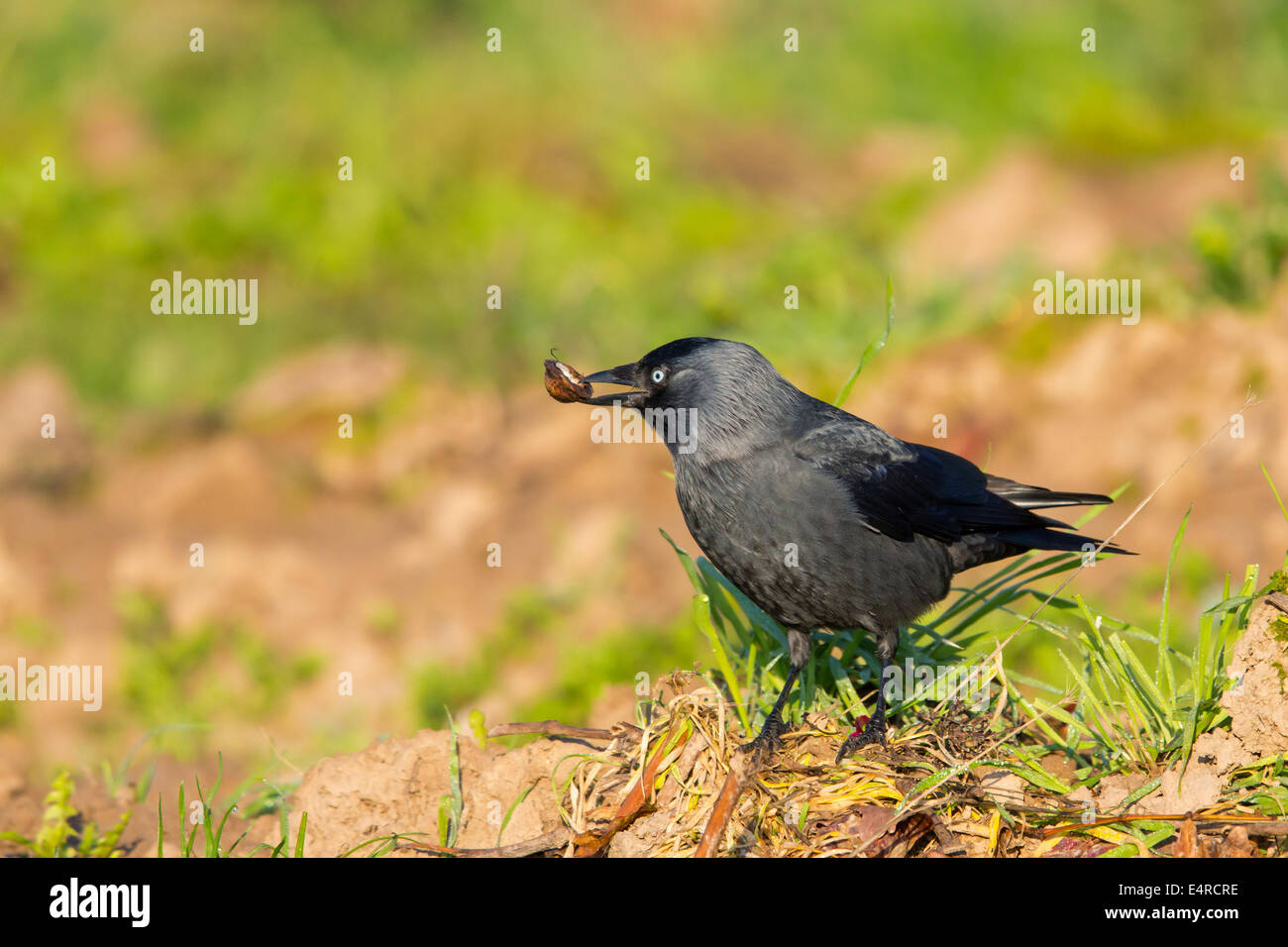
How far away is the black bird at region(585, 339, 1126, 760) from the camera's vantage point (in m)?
3.94

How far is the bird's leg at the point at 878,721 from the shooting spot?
371cm

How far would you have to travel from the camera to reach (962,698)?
3.81 metres

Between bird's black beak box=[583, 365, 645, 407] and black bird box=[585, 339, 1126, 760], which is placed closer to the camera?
black bird box=[585, 339, 1126, 760]

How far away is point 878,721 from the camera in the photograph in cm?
378

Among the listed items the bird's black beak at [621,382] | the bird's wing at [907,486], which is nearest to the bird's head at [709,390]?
the bird's black beak at [621,382]

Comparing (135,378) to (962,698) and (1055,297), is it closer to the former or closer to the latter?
(1055,297)

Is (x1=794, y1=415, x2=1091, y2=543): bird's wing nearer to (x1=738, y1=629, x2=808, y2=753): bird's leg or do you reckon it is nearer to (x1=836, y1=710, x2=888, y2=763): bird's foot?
(x1=738, y1=629, x2=808, y2=753): bird's leg

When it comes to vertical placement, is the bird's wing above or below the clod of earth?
below

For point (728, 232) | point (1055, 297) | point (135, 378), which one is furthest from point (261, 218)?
point (1055, 297)

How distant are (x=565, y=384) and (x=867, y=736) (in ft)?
5.13

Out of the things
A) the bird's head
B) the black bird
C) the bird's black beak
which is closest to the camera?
the black bird

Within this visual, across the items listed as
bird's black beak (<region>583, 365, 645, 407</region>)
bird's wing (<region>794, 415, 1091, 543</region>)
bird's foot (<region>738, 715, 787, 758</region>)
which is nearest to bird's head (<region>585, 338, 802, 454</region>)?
bird's black beak (<region>583, 365, 645, 407</region>)

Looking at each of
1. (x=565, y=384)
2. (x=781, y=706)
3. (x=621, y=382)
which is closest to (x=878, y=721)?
(x=781, y=706)

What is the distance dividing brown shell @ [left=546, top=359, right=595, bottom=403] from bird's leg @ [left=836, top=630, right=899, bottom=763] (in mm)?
1312
